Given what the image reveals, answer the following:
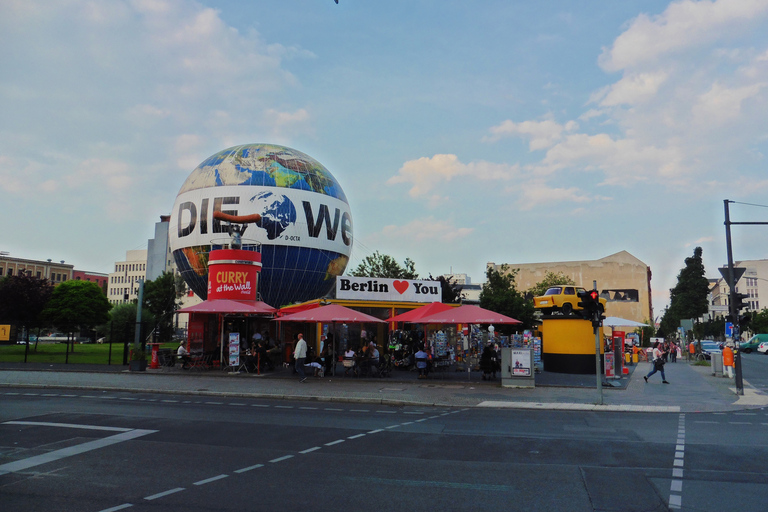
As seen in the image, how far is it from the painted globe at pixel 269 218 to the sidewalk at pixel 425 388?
18218 millimetres

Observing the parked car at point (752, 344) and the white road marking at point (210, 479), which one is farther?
the parked car at point (752, 344)

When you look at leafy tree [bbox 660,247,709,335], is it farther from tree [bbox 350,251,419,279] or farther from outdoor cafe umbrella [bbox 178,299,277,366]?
outdoor cafe umbrella [bbox 178,299,277,366]

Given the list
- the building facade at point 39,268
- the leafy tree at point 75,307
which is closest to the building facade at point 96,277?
the building facade at point 39,268

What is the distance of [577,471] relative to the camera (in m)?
8.24

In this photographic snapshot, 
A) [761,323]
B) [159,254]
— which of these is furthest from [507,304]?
[159,254]

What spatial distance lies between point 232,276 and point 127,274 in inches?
5208

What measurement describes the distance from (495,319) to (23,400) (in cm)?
1594

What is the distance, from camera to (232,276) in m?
29.4

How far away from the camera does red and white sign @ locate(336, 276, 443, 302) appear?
1244 inches

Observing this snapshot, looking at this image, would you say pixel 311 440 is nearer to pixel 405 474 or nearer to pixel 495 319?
pixel 405 474

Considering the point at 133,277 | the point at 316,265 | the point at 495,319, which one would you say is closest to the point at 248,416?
the point at 495,319

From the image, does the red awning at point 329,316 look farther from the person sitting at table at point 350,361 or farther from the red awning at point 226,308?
the red awning at point 226,308

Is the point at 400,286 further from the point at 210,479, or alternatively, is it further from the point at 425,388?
the point at 210,479

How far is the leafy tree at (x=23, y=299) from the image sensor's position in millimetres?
50062
